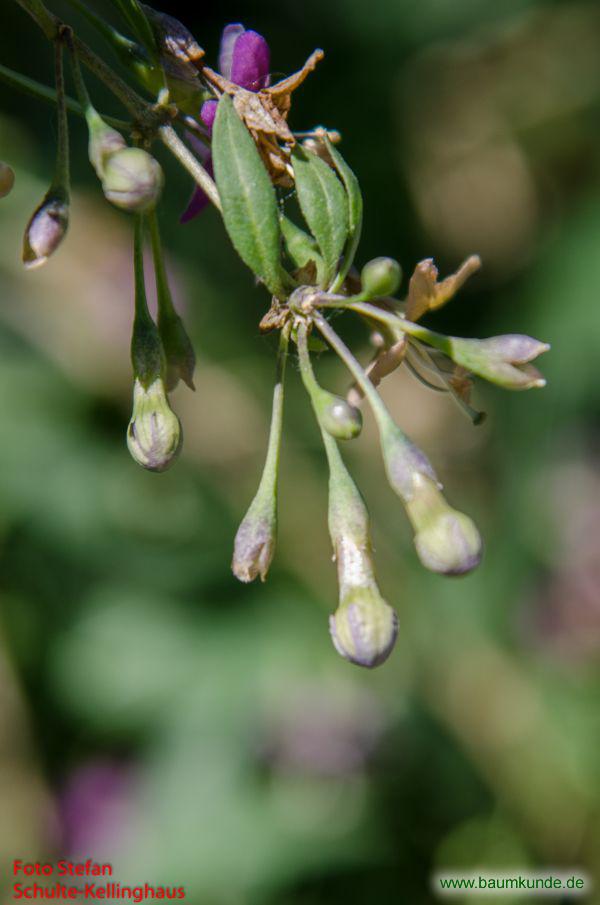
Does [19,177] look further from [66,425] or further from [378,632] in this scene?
[378,632]

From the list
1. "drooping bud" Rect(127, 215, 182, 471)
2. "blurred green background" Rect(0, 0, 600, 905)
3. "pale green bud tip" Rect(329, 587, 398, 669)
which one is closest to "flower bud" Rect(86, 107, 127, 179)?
"drooping bud" Rect(127, 215, 182, 471)

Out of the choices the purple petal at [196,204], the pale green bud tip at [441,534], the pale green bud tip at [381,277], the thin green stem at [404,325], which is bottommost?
the pale green bud tip at [441,534]

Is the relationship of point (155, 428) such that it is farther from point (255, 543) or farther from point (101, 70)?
point (101, 70)

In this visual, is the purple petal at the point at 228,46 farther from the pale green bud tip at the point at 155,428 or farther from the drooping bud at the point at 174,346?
the pale green bud tip at the point at 155,428

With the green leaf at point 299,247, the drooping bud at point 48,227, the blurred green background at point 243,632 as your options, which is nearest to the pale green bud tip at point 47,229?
the drooping bud at point 48,227

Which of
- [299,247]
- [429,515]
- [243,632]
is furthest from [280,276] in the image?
[243,632]

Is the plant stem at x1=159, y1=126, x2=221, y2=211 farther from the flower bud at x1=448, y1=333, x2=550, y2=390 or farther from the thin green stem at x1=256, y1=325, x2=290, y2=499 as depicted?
the flower bud at x1=448, y1=333, x2=550, y2=390
